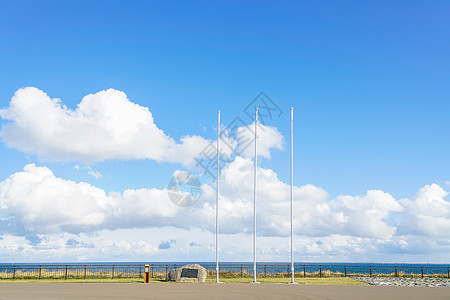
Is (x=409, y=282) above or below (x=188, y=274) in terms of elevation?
below

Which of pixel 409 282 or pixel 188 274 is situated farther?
pixel 409 282

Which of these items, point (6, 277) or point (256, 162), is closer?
point (256, 162)

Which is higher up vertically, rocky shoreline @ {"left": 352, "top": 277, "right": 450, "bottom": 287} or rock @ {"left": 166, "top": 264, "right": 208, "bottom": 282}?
rock @ {"left": 166, "top": 264, "right": 208, "bottom": 282}

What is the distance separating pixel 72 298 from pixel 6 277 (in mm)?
19884

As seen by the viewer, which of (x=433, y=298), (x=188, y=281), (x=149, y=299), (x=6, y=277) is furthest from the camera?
(x=6, y=277)

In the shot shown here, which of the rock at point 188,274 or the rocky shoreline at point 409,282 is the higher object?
the rock at point 188,274

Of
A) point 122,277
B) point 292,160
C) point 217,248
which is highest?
point 292,160

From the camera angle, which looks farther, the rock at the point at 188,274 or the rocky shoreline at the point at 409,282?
the rock at the point at 188,274

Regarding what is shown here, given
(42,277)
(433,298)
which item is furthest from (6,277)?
(433,298)

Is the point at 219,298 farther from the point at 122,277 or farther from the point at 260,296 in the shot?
the point at 122,277

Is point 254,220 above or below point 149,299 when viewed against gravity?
above

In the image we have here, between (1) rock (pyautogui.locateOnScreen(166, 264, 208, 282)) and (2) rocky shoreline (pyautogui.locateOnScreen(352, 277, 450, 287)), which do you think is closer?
(2) rocky shoreline (pyautogui.locateOnScreen(352, 277, 450, 287))

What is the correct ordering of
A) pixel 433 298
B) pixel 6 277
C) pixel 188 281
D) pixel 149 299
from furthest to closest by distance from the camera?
pixel 6 277 → pixel 188 281 → pixel 433 298 → pixel 149 299

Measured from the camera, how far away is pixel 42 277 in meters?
37.2
